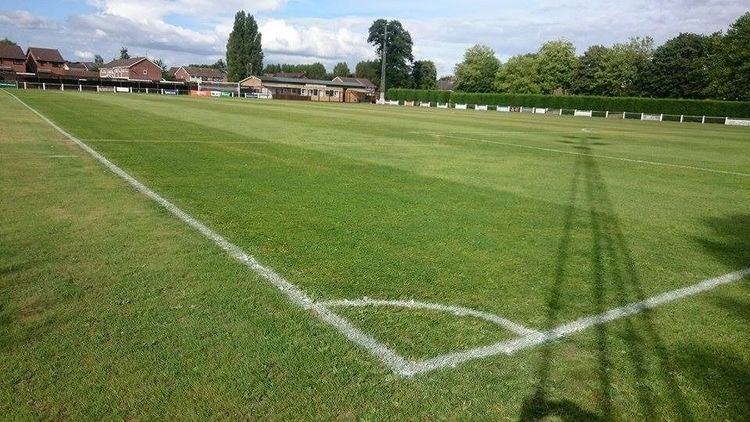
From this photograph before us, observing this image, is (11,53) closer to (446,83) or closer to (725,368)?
(446,83)

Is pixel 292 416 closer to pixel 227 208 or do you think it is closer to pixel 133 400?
pixel 133 400

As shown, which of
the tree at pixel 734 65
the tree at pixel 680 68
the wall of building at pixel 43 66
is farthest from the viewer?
the wall of building at pixel 43 66

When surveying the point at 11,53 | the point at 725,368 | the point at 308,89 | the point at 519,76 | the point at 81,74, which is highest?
the point at 11,53

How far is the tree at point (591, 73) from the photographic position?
92.9 m

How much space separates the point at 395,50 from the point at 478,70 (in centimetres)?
2095

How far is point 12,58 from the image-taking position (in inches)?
4710

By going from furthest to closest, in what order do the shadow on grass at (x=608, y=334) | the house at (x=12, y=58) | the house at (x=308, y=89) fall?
the house at (x=12, y=58), the house at (x=308, y=89), the shadow on grass at (x=608, y=334)

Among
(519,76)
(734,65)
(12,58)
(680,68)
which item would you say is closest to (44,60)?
(12,58)

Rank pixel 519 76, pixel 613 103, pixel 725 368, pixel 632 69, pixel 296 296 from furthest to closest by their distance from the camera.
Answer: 1. pixel 519 76
2. pixel 632 69
3. pixel 613 103
4. pixel 296 296
5. pixel 725 368

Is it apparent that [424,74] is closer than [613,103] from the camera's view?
No

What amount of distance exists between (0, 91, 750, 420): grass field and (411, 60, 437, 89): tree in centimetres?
12409

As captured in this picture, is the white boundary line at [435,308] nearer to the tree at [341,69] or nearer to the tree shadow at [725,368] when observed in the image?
the tree shadow at [725,368]

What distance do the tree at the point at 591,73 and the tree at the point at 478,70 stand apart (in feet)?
65.6

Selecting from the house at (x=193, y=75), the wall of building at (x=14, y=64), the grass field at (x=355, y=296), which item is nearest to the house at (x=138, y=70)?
the wall of building at (x=14, y=64)
